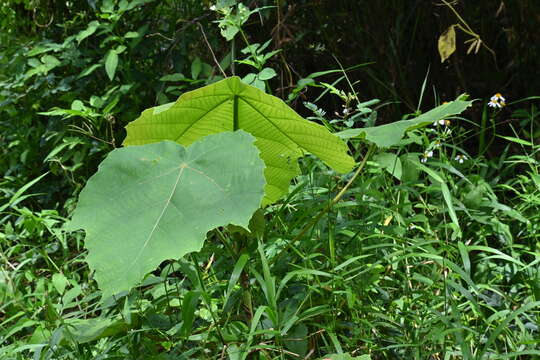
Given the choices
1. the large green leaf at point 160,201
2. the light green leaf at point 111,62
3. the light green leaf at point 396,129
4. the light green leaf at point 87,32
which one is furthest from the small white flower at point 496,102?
the light green leaf at point 87,32

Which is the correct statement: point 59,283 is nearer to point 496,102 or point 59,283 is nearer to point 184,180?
point 184,180

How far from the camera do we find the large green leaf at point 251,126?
1361 millimetres

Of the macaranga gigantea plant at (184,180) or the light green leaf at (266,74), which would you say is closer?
the macaranga gigantea plant at (184,180)

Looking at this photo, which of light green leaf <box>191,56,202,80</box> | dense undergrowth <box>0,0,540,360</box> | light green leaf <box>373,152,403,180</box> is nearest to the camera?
dense undergrowth <box>0,0,540,360</box>

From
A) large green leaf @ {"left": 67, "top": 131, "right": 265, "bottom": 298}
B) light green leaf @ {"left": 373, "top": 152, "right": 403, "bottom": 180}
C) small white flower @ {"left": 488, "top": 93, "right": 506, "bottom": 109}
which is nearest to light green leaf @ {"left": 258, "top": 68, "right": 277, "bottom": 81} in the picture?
light green leaf @ {"left": 373, "top": 152, "right": 403, "bottom": 180}

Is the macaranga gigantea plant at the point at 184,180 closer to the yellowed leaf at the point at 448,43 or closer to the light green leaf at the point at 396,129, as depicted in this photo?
the light green leaf at the point at 396,129

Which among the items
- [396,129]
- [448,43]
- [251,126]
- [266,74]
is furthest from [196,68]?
[396,129]

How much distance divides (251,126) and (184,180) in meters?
0.31

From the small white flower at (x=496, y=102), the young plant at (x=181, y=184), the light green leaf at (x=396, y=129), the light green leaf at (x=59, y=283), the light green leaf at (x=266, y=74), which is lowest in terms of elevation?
the light green leaf at (x=59, y=283)

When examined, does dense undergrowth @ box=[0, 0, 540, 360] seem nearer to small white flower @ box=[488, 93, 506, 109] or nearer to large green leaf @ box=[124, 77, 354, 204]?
large green leaf @ box=[124, 77, 354, 204]

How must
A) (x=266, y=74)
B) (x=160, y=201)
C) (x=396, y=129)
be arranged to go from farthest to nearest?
(x=266, y=74) → (x=396, y=129) → (x=160, y=201)

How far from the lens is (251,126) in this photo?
143cm

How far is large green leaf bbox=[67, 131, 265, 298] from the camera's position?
1.06m

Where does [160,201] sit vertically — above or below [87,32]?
above
